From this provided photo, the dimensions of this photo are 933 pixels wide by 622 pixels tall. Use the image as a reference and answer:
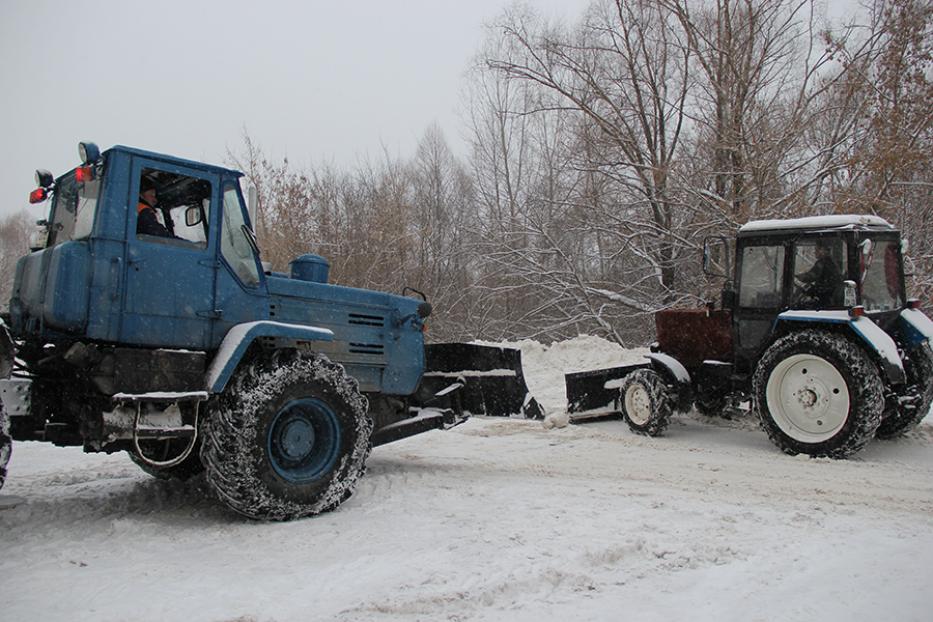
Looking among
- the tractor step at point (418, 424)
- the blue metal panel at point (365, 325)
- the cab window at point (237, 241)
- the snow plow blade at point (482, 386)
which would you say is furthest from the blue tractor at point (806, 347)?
the cab window at point (237, 241)

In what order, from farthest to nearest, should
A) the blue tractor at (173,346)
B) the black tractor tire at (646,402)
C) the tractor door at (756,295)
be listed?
the black tractor tire at (646,402) < the tractor door at (756,295) < the blue tractor at (173,346)

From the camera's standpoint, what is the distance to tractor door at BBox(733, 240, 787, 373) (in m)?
7.67

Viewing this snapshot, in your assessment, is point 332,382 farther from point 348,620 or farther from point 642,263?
point 642,263

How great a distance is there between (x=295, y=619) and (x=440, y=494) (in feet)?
8.04

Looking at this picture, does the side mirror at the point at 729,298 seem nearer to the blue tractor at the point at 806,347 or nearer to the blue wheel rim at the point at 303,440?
the blue tractor at the point at 806,347

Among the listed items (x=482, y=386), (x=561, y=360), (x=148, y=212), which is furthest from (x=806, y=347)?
(x=561, y=360)

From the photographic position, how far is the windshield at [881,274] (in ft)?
23.2

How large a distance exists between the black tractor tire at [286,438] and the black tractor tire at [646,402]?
395cm

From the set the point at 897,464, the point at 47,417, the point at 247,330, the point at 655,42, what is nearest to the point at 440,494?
the point at 247,330

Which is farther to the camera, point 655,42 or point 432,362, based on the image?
point 655,42

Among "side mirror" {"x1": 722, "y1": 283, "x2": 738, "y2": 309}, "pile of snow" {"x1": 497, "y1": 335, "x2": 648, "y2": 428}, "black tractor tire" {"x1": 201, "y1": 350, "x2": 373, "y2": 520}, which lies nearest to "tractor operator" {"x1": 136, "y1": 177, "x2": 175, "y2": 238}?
"black tractor tire" {"x1": 201, "y1": 350, "x2": 373, "y2": 520}

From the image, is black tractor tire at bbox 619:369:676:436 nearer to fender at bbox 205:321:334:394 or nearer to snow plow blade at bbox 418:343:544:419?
snow plow blade at bbox 418:343:544:419

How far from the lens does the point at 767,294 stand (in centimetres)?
778

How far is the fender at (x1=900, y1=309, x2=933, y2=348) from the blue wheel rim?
20.1 ft
